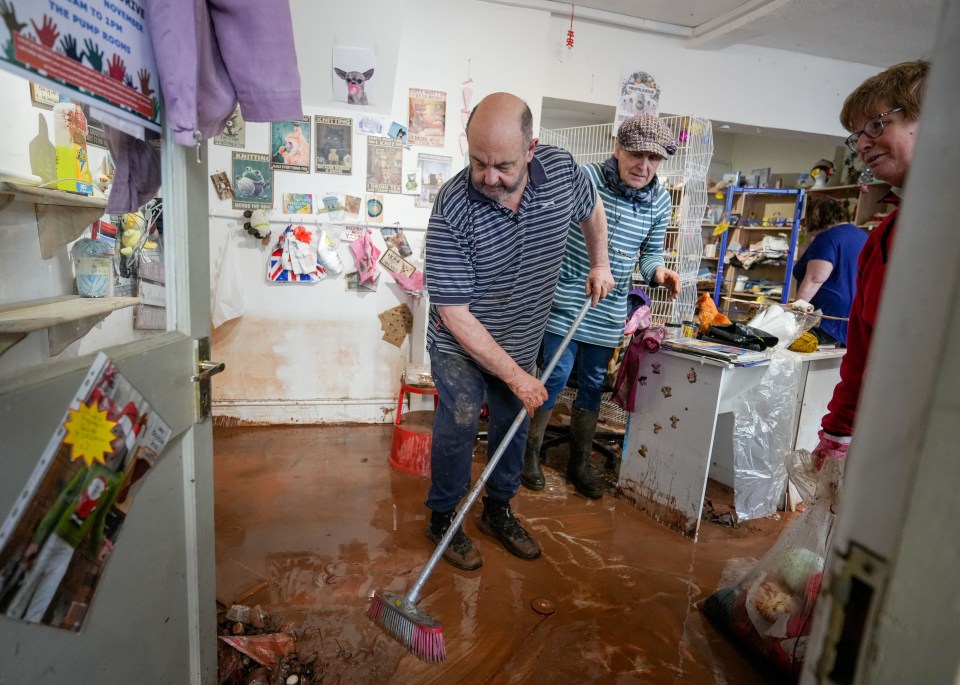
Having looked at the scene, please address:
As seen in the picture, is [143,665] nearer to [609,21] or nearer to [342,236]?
[342,236]

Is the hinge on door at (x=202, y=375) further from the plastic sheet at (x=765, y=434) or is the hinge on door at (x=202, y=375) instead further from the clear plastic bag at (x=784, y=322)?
the clear plastic bag at (x=784, y=322)

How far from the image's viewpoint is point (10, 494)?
606mm

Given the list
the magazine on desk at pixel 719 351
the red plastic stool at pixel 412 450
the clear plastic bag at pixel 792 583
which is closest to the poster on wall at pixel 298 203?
the red plastic stool at pixel 412 450

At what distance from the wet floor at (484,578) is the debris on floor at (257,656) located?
0.15 ft

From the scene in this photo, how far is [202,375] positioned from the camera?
1.00 m

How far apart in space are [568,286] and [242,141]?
1.89 m

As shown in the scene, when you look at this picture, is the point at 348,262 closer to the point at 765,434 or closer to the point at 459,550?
the point at 459,550

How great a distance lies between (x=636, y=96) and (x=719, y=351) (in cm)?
243

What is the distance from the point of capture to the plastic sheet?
2055 millimetres

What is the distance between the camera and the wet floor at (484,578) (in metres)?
1.38

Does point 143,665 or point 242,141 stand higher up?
point 242,141

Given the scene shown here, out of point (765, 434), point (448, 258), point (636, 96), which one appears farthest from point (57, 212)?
point (636, 96)

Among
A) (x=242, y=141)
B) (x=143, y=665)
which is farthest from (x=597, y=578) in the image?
(x=242, y=141)

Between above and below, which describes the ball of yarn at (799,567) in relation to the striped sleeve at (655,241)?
below
